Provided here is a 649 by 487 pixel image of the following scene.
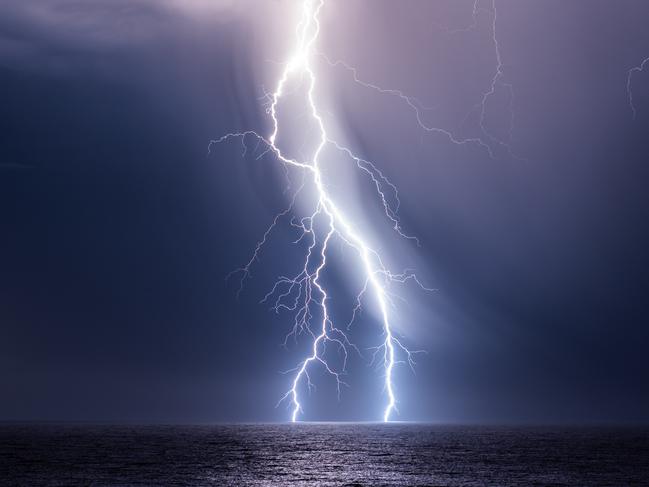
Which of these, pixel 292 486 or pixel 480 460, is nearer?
pixel 292 486

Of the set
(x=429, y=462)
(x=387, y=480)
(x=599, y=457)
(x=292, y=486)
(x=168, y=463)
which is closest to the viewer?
(x=292, y=486)

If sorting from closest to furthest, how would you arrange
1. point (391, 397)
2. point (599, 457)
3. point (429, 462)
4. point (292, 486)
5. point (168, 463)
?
point (292, 486) → point (168, 463) → point (429, 462) → point (599, 457) → point (391, 397)

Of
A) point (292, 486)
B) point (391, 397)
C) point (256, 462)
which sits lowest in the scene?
point (292, 486)

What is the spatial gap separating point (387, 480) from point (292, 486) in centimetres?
464

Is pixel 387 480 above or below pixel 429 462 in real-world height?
below

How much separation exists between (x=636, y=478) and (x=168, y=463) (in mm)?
21457

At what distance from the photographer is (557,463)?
4372 centimetres

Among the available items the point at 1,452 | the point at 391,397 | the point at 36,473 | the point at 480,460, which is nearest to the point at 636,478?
the point at 480,460

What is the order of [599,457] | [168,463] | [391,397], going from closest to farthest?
[168,463] < [599,457] < [391,397]

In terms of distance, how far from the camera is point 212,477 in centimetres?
3406

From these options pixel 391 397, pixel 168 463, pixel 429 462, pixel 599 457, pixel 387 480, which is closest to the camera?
pixel 387 480

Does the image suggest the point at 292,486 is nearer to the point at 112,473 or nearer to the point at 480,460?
the point at 112,473

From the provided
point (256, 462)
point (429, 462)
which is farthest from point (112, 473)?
point (429, 462)

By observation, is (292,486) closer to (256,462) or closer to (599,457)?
(256,462)
